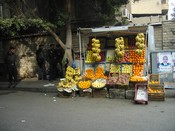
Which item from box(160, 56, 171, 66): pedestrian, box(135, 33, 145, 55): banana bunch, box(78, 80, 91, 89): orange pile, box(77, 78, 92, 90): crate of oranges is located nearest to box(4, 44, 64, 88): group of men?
box(77, 78, 92, 90): crate of oranges

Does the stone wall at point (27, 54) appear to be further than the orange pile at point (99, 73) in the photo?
Yes

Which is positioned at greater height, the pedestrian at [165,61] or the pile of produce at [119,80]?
Result: the pedestrian at [165,61]

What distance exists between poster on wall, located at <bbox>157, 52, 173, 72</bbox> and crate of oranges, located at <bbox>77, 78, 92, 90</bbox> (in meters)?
2.88

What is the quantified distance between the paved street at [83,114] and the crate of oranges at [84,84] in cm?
49

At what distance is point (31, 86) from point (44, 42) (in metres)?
3.99

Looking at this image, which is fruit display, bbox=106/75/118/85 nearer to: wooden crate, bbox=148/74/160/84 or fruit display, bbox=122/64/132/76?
fruit display, bbox=122/64/132/76

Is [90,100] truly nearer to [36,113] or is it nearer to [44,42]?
[36,113]

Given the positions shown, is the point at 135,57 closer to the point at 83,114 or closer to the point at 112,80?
the point at 112,80

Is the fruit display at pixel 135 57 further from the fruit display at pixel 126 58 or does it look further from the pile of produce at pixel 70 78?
the pile of produce at pixel 70 78

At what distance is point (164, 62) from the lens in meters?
12.9

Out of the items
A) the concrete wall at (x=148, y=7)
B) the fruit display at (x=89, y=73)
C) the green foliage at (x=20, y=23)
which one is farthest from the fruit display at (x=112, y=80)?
the concrete wall at (x=148, y=7)

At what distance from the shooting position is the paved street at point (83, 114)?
766 centimetres

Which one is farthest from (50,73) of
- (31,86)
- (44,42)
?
(44,42)

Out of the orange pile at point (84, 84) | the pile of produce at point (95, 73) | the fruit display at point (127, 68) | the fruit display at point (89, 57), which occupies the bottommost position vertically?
the orange pile at point (84, 84)
